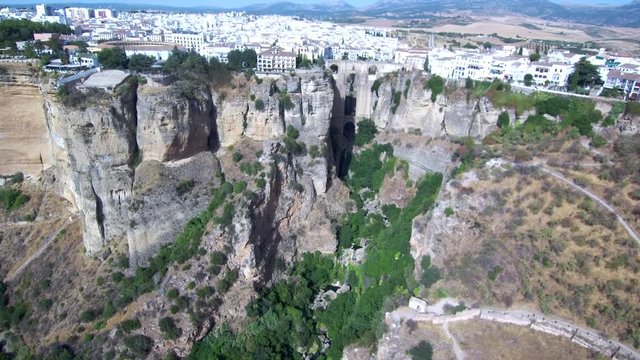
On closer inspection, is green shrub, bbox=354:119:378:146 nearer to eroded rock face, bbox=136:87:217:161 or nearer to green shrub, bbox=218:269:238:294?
eroded rock face, bbox=136:87:217:161

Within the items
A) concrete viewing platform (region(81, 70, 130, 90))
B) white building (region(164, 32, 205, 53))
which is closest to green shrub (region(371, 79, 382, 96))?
concrete viewing platform (region(81, 70, 130, 90))

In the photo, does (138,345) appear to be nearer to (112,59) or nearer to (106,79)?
(106,79)

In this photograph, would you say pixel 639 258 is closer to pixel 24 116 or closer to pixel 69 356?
pixel 69 356

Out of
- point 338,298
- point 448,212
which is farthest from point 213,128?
point 448,212

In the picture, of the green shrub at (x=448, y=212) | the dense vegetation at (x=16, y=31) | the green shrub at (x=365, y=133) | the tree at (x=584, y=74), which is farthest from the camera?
the green shrub at (x=365, y=133)

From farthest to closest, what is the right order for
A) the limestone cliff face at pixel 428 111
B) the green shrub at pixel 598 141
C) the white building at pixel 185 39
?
the white building at pixel 185 39 < the limestone cliff face at pixel 428 111 < the green shrub at pixel 598 141

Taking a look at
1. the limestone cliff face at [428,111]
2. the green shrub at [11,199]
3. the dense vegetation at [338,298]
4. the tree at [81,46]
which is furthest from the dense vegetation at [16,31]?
the limestone cliff face at [428,111]

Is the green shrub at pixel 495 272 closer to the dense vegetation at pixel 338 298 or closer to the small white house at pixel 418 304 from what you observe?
the small white house at pixel 418 304
